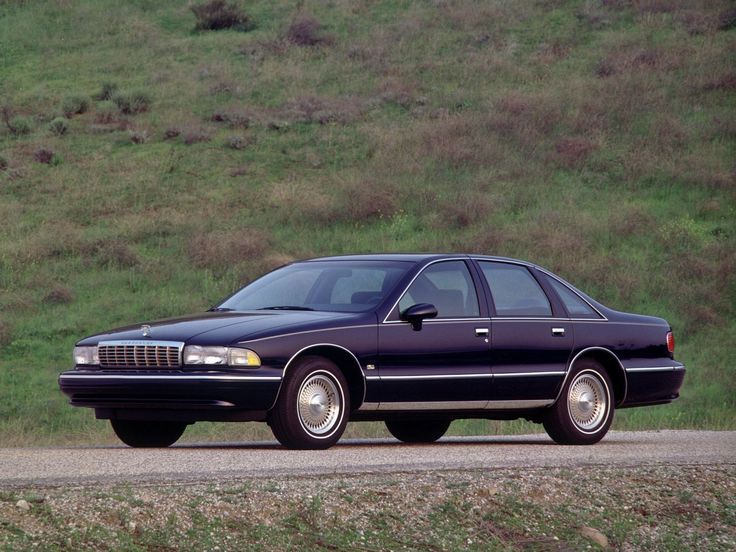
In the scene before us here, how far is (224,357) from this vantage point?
9680 mm

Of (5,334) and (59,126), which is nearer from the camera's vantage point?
(5,334)

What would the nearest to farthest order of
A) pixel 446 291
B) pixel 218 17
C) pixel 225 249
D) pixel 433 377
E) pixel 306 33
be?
pixel 433 377 < pixel 446 291 < pixel 225 249 < pixel 306 33 < pixel 218 17

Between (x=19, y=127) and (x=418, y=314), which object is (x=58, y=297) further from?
(x=418, y=314)

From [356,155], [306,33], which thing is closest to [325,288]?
[356,155]

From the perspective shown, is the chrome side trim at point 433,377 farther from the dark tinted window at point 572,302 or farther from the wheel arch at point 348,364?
the dark tinted window at point 572,302

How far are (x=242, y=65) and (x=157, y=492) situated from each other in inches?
1604

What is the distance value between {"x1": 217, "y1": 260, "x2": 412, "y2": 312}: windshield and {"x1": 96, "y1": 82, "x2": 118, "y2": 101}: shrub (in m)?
33.5

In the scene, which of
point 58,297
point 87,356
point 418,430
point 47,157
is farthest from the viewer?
point 47,157

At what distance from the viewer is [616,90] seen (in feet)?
137

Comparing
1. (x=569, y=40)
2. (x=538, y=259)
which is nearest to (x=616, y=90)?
(x=569, y=40)

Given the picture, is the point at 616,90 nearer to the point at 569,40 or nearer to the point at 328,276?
the point at 569,40

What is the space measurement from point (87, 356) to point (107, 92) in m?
34.9

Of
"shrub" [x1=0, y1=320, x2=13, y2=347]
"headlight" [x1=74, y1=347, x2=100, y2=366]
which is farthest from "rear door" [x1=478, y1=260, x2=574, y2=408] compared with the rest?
"shrub" [x1=0, y1=320, x2=13, y2=347]

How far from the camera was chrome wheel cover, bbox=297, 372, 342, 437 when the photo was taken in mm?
9914
